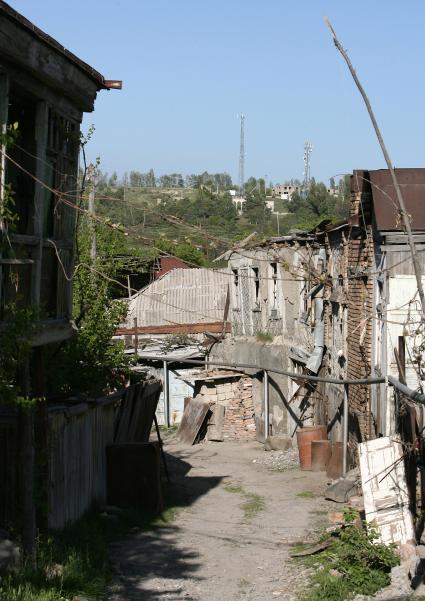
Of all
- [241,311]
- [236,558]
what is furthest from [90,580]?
[241,311]

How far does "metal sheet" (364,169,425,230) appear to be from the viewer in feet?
42.9

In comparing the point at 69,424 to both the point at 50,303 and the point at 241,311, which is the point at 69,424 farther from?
the point at 241,311

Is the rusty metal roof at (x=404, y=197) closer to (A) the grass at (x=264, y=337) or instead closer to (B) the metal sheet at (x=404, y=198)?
(B) the metal sheet at (x=404, y=198)

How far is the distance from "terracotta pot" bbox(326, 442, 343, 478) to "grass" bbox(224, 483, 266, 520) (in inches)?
73.5

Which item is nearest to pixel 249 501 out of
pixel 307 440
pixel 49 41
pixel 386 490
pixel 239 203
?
pixel 307 440

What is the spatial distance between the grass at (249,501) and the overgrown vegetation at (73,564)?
2188mm

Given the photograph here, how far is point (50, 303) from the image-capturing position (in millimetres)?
9719

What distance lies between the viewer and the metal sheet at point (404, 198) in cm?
1306

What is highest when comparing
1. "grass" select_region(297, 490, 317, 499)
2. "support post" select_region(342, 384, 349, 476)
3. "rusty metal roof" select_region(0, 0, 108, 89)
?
"rusty metal roof" select_region(0, 0, 108, 89)

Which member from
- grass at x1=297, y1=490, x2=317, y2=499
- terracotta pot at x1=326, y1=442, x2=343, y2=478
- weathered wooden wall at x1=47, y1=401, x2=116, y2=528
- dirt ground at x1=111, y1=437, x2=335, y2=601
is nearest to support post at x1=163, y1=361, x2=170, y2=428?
dirt ground at x1=111, y1=437, x2=335, y2=601

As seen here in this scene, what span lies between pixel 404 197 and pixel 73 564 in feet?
25.4

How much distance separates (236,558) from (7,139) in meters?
6.63

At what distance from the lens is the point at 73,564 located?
28.8 feet

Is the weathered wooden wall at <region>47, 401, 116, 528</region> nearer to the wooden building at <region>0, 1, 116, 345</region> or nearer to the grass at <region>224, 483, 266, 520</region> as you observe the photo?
the wooden building at <region>0, 1, 116, 345</region>
